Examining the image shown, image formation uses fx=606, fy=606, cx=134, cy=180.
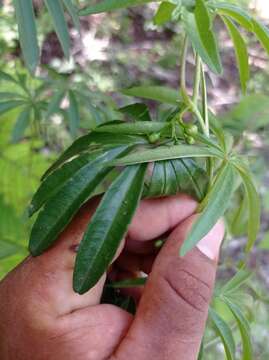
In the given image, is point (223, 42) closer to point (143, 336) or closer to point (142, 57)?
point (142, 57)

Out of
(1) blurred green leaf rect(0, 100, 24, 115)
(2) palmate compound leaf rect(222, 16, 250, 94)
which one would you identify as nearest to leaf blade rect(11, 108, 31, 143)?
(1) blurred green leaf rect(0, 100, 24, 115)

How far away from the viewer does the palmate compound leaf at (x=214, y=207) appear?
667 mm

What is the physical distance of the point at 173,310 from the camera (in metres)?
0.74

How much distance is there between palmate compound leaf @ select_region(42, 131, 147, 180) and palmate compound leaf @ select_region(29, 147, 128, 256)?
1cm

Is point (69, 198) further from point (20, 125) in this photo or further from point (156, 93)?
point (20, 125)

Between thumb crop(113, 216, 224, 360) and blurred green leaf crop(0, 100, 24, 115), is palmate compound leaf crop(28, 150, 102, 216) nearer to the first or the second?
thumb crop(113, 216, 224, 360)

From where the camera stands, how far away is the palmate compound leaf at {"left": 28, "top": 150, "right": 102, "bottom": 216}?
732 millimetres

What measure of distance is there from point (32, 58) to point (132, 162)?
0.18 metres

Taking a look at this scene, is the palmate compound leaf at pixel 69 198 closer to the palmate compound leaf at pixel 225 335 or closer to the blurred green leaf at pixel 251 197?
the blurred green leaf at pixel 251 197

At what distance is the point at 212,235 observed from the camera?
2.61 ft

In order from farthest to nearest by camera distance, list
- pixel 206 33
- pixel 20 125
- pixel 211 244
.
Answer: pixel 20 125
pixel 211 244
pixel 206 33

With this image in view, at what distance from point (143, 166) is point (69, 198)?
97 millimetres

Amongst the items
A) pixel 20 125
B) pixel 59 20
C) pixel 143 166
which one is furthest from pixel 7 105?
pixel 143 166

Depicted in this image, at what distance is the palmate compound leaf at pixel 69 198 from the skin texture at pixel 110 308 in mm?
49
